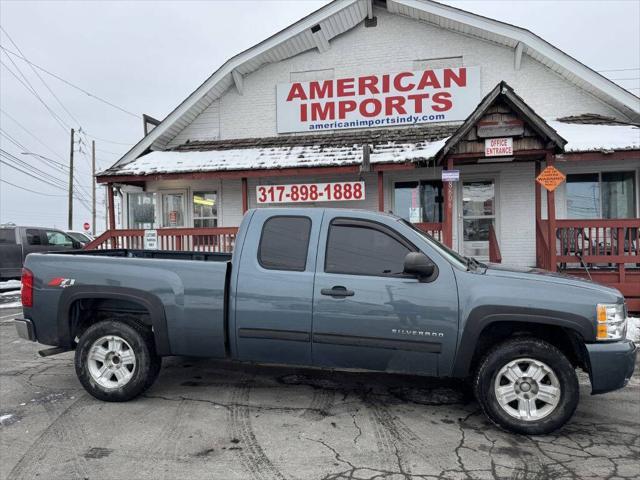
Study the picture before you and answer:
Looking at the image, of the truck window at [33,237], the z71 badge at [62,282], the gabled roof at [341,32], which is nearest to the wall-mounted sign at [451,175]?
the gabled roof at [341,32]

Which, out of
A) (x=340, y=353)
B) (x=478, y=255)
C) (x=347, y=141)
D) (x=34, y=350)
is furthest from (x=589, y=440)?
(x=347, y=141)

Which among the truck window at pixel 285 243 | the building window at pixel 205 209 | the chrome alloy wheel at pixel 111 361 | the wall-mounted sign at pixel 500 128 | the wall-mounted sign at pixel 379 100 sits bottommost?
the chrome alloy wheel at pixel 111 361

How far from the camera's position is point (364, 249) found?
427 cm

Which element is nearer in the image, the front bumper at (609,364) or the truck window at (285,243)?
the front bumper at (609,364)

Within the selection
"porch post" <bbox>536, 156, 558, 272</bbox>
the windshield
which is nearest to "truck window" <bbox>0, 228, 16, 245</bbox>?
the windshield

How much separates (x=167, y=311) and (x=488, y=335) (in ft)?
9.54

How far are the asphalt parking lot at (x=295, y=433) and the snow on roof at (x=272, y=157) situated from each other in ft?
19.6

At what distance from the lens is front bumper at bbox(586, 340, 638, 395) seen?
377cm

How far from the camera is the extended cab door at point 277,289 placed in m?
4.22

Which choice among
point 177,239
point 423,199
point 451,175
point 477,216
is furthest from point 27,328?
point 477,216

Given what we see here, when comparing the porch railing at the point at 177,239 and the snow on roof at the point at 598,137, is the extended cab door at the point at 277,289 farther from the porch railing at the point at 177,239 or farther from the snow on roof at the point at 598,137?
the snow on roof at the point at 598,137

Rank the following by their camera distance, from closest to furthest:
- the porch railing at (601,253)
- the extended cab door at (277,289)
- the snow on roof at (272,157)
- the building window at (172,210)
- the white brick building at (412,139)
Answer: the extended cab door at (277,289) < the porch railing at (601,253) < the white brick building at (412,139) < the snow on roof at (272,157) < the building window at (172,210)

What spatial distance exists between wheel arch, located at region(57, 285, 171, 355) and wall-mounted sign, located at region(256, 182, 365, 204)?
673 cm

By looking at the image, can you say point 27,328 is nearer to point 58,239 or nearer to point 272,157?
point 272,157
